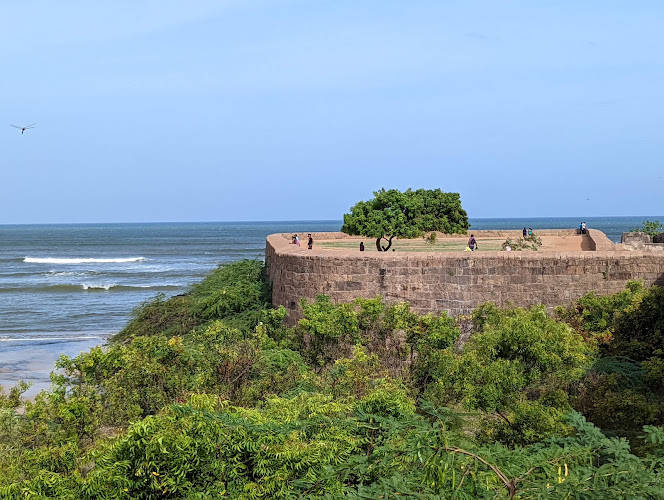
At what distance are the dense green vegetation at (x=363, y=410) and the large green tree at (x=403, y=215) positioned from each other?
784 centimetres

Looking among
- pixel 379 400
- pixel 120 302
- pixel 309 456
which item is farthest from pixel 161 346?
pixel 120 302

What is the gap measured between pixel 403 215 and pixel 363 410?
19762 millimetres

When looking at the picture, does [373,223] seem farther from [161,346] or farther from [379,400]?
[379,400]

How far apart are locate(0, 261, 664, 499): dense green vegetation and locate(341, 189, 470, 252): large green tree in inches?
309

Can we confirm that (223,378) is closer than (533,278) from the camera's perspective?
Yes

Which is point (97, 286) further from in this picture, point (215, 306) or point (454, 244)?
point (215, 306)

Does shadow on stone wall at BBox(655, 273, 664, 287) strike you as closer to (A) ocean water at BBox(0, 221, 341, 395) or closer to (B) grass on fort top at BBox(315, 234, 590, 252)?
(B) grass on fort top at BBox(315, 234, 590, 252)

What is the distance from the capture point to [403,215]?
28.3 m

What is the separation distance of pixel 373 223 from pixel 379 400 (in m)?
18.7

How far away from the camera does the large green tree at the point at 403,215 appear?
1094 inches

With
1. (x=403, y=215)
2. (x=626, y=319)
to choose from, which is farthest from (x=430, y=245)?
(x=626, y=319)

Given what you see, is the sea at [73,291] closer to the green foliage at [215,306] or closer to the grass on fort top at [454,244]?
the green foliage at [215,306]

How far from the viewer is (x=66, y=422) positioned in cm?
1016

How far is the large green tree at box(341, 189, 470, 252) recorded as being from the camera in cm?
2778
